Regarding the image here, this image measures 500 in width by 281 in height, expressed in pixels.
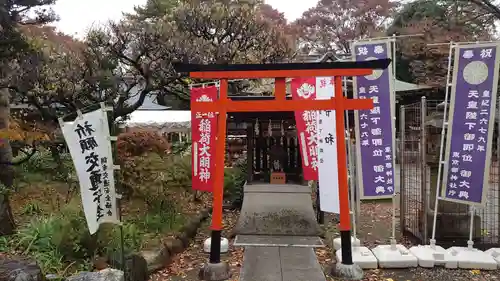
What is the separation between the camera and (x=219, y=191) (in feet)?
21.7

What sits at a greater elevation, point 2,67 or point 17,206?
point 2,67

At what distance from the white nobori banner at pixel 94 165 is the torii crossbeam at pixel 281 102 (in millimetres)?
1556

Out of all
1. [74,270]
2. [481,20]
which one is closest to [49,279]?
[74,270]

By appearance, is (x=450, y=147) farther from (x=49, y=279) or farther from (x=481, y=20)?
(x=481, y=20)

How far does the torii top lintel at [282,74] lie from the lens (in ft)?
20.9

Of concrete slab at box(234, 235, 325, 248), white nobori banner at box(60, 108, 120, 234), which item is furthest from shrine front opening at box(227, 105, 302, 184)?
white nobori banner at box(60, 108, 120, 234)

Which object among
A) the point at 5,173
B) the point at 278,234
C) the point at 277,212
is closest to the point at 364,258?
the point at 278,234

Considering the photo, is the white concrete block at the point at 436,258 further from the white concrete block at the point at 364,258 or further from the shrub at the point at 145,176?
the shrub at the point at 145,176

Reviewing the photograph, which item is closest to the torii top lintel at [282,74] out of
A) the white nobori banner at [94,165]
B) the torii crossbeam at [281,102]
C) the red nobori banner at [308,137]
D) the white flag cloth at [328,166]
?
the torii crossbeam at [281,102]

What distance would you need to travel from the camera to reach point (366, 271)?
6906 mm

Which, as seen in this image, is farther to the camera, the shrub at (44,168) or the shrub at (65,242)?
the shrub at (44,168)

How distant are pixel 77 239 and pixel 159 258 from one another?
1399mm

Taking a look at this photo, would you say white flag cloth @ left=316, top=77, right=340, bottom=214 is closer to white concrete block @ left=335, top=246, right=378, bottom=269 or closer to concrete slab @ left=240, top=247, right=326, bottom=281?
white concrete block @ left=335, top=246, right=378, bottom=269

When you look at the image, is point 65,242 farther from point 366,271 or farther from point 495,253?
point 495,253
